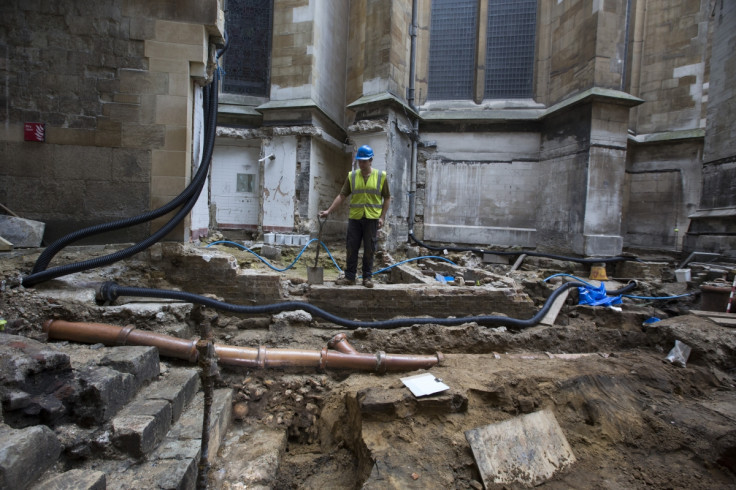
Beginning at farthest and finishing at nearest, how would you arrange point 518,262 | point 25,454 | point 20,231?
1. point 518,262
2. point 20,231
3. point 25,454

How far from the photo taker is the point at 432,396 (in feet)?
9.05

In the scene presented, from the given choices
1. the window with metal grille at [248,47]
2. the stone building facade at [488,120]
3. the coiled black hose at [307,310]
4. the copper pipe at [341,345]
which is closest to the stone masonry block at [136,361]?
the coiled black hose at [307,310]

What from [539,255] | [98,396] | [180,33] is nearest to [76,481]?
[98,396]

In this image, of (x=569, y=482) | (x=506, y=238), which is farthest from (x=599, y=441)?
(x=506, y=238)

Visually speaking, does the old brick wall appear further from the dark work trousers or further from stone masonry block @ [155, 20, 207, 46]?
the dark work trousers

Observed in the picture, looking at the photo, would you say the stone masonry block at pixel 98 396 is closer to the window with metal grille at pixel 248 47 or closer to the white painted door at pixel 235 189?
the white painted door at pixel 235 189

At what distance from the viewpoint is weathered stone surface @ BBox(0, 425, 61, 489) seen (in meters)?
1.41

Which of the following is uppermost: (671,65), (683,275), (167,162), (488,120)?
(671,65)

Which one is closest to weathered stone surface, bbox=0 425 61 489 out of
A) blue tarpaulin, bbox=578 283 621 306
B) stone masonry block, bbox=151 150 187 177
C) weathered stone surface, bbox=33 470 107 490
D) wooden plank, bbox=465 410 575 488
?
weathered stone surface, bbox=33 470 107 490

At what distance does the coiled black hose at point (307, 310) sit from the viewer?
350 centimetres

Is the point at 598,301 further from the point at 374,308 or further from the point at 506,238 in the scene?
the point at 506,238

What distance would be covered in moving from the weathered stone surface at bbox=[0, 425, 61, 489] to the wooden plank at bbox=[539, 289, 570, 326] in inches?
193

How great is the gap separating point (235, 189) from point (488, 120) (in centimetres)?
742

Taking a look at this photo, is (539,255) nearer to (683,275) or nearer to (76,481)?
(683,275)
